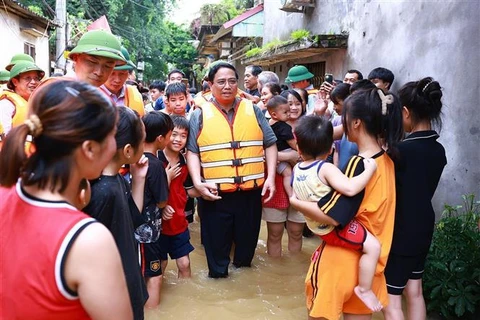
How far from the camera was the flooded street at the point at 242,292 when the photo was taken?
3.53 metres

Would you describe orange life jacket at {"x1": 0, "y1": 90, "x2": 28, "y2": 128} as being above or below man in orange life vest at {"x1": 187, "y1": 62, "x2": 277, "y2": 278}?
above

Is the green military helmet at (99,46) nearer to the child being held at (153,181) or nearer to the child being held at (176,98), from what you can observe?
the child being held at (153,181)

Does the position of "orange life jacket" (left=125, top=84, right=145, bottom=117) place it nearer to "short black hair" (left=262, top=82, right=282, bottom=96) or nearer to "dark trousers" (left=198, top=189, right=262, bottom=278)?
"dark trousers" (left=198, top=189, right=262, bottom=278)

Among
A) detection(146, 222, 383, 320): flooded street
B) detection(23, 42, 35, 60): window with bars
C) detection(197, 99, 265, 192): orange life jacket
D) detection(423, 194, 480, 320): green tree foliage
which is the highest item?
detection(23, 42, 35, 60): window with bars

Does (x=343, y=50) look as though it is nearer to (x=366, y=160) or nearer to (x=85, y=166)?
(x=366, y=160)

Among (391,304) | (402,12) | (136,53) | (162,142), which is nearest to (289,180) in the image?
(162,142)

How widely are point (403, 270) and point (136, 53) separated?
2546cm

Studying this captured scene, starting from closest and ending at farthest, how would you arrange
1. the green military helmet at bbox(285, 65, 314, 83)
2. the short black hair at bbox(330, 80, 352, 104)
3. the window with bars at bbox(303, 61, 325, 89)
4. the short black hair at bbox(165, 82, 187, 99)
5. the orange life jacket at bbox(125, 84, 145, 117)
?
the orange life jacket at bbox(125, 84, 145, 117) < the short black hair at bbox(330, 80, 352, 104) < the short black hair at bbox(165, 82, 187, 99) < the green military helmet at bbox(285, 65, 314, 83) < the window with bars at bbox(303, 61, 325, 89)

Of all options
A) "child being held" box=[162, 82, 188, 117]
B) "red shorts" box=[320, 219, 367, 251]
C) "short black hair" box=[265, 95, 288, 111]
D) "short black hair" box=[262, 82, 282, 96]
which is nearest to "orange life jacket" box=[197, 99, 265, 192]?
"short black hair" box=[265, 95, 288, 111]

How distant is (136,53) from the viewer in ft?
85.6

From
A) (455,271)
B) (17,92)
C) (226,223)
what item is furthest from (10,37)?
(455,271)

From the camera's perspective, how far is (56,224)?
118 centimetres

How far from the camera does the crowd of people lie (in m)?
1.22

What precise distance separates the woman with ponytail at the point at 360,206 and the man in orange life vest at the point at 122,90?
1.86 meters
